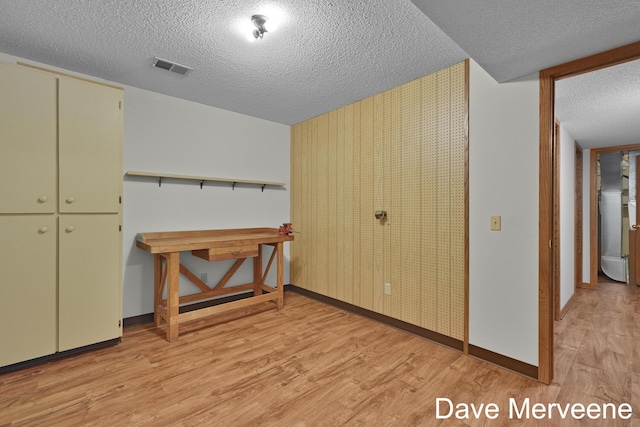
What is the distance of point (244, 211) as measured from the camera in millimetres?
3838

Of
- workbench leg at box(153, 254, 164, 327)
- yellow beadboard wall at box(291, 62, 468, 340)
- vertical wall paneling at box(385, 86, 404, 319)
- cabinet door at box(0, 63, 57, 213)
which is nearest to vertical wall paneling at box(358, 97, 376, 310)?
yellow beadboard wall at box(291, 62, 468, 340)

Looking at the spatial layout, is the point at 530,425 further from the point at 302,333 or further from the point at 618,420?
the point at 302,333

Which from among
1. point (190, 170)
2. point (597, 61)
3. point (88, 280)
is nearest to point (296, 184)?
point (190, 170)

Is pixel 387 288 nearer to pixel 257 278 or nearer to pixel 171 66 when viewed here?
pixel 257 278

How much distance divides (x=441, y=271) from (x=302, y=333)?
1407 millimetres

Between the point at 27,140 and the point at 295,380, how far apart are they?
8.47 ft

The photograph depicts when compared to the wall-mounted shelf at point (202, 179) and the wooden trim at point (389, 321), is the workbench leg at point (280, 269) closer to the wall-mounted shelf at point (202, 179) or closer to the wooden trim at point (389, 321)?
the wooden trim at point (389, 321)

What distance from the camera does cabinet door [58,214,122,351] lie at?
89.6 inches

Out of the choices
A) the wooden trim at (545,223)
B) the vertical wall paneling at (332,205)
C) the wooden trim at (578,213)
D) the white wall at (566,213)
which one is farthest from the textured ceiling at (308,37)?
the wooden trim at (578,213)

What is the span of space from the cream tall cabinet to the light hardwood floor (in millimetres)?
301

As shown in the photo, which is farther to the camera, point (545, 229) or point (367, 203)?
point (367, 203)

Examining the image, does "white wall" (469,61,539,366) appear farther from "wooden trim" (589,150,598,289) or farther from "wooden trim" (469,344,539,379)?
"wooden trim" (589,150,598,289)

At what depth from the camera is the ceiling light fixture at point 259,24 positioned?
1838 millimetres

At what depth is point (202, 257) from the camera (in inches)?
117
